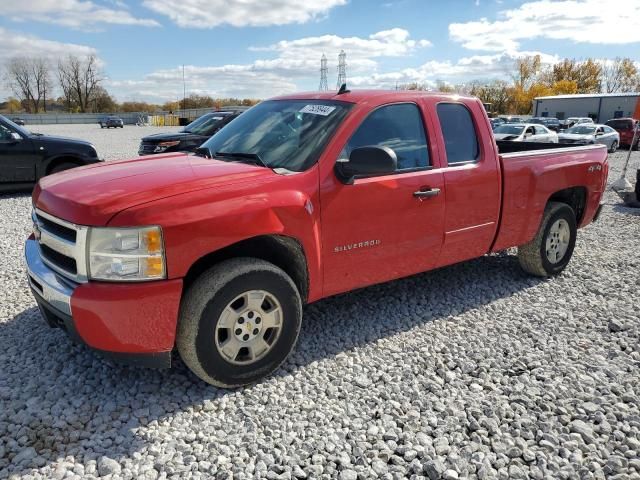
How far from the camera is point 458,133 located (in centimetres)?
431

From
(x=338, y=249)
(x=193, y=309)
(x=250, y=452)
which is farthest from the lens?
(x=338, y=249)

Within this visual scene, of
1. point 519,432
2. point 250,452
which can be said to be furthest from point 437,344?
point 250,452

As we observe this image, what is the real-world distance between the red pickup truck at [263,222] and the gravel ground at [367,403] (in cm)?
37

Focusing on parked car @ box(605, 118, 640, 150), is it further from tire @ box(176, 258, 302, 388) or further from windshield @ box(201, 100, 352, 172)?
tire @ box(176, 258, 302, 388)

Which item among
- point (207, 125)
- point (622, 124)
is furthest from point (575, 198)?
point (622, 124)

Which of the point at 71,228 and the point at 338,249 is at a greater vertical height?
the point at 71,228

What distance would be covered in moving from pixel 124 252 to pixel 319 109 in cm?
188

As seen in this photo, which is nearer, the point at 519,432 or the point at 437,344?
the point at 519,432

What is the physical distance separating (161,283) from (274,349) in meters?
0.92

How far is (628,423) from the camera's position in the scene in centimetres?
295

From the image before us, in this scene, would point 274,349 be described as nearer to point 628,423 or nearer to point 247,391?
point 247,391

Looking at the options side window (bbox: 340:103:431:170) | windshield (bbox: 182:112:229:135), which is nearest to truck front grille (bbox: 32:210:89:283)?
side window (bbox: 340:103:431:170)

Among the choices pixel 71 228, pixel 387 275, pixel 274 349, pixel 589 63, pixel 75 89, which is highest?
pixel 589 63

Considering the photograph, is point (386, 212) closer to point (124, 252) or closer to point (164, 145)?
point (124, 252)
